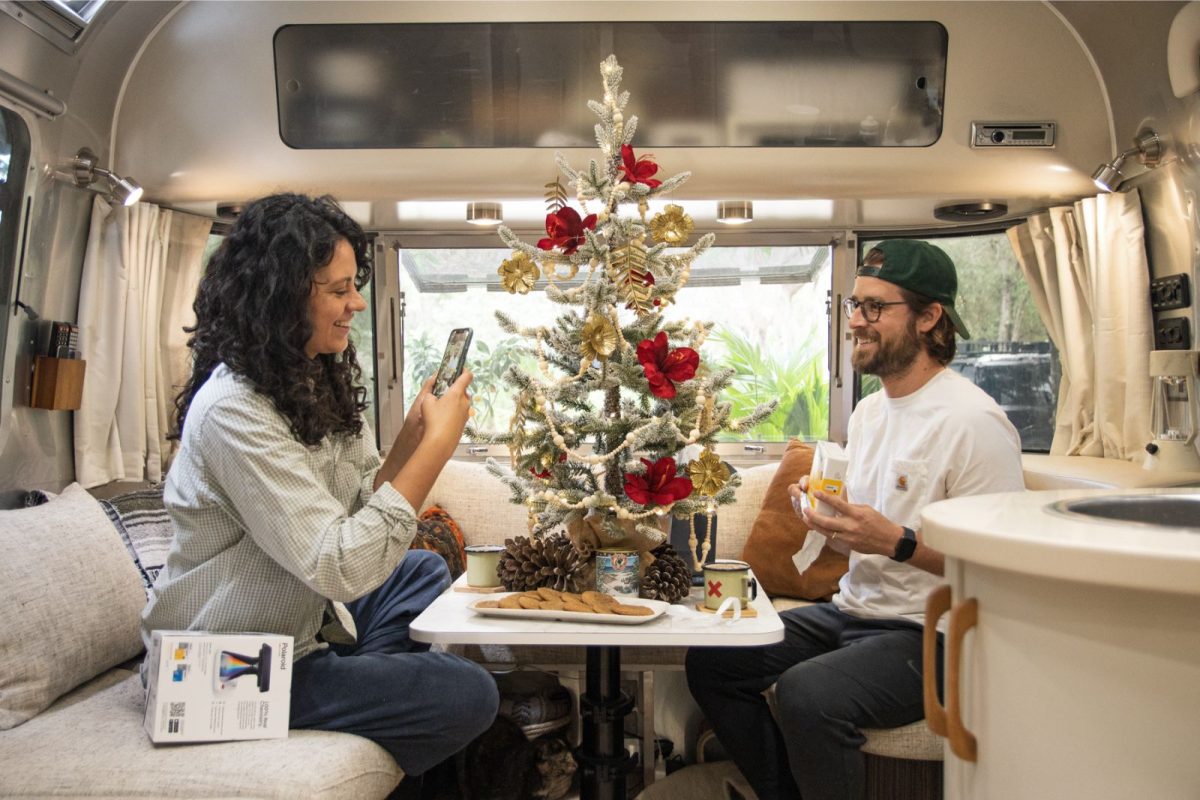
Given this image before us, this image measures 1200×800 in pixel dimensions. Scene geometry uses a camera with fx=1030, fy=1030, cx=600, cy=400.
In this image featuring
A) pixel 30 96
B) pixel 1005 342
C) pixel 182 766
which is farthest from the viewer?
pixel 1005 342

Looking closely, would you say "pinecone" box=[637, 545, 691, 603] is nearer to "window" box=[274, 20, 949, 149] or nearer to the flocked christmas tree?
the flocked christmas tree

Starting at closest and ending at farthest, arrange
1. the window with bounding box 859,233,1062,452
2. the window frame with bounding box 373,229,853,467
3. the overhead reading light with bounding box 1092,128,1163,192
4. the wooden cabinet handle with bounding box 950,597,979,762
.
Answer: the wooden cabinet handle with bounding box 950,597,979,762 < the overhead reading light with bounding box 1092,128,1163,192 < the window with bounding box 859,233,1062,452 < the window frame with bounding box 373,229,853,467

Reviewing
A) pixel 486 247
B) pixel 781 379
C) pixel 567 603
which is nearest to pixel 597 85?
pixel 486 247

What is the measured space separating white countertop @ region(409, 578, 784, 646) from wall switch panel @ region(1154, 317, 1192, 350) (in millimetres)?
1851

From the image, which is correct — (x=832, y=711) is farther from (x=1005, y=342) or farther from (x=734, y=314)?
(x=1005, y=342)

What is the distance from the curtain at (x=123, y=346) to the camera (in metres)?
3.18

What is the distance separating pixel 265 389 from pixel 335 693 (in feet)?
1.95

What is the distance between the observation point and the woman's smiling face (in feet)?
6.62

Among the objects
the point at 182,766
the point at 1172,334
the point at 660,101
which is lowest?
the point at 182,766

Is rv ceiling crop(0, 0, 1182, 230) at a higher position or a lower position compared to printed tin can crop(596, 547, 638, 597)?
higher

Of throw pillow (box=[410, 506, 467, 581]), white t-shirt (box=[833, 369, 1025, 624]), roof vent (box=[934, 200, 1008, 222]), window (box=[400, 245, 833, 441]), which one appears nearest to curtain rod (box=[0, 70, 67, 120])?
window (box=[400, 245, 833, 441])

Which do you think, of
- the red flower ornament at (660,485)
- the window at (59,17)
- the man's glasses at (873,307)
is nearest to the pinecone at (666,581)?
the red flower ornament at (660,485)

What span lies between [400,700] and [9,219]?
1779 mm

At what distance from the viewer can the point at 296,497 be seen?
183 cm
